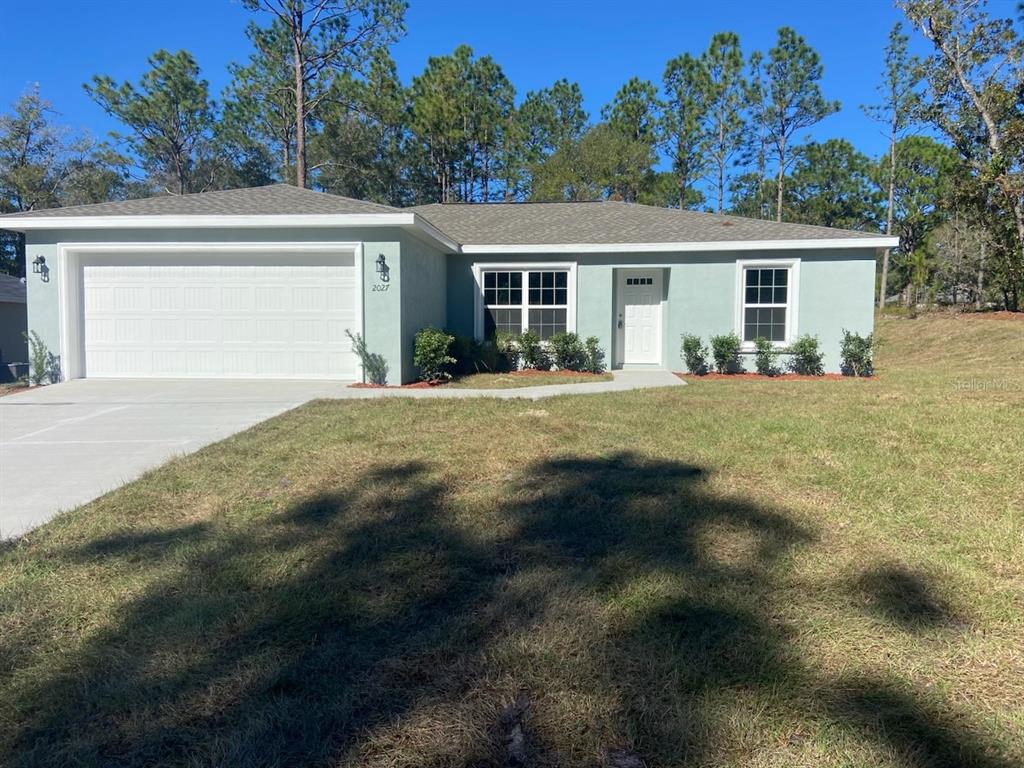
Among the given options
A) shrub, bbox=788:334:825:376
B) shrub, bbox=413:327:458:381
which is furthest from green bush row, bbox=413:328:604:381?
shrub, bbox=788:334:825:376

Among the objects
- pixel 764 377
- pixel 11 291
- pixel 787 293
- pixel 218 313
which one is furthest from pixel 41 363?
pixel 787 293

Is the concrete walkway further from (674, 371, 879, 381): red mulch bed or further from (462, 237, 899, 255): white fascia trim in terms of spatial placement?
(462, 237, 899, 255): white fascia trim

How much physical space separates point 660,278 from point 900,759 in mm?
12622

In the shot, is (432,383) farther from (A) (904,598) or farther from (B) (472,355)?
(A) (904,598)

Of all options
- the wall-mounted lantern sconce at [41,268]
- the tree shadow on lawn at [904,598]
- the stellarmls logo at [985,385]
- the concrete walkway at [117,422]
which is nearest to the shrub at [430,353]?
the concrete walkway at [117,422]

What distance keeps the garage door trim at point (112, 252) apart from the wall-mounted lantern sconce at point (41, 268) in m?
0.28

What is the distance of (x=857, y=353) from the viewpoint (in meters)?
12.8

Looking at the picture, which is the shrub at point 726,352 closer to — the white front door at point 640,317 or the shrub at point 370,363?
the white front door at point 640,317

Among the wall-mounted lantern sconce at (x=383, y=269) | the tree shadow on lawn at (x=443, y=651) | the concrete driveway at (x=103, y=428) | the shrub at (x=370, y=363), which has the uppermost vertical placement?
the wall-mounted lantern sconce at (x=383, y=269)

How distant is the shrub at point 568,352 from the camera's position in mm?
13375

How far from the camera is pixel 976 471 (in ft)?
16.5

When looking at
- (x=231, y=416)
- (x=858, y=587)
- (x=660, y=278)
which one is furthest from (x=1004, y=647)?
(x=660, y=278)

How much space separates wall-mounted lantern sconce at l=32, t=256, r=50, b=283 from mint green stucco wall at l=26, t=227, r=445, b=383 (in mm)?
54

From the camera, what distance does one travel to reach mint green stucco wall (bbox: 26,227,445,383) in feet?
35.2
